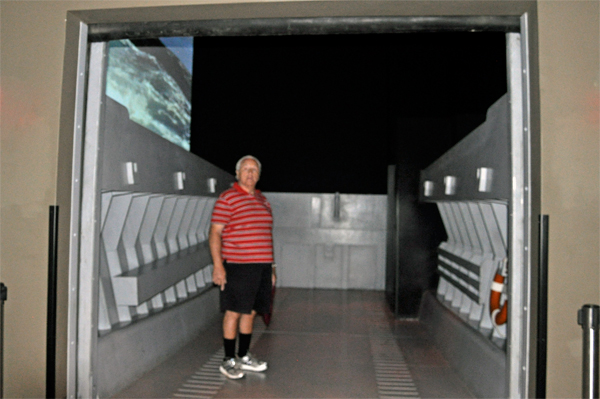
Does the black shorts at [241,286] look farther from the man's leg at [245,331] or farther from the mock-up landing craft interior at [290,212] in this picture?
the mock-up landing craft interior at [290,212]

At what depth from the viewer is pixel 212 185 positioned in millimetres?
5590

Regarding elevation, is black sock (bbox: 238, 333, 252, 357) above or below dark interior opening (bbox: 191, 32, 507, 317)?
below

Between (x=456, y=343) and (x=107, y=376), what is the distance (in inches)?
97.4

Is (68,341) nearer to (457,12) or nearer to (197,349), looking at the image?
(197,349)

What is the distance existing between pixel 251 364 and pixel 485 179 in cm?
202

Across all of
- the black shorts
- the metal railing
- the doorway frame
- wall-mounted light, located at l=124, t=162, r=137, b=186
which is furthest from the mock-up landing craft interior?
the metal railing

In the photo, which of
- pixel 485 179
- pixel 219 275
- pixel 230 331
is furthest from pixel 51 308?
pixel 485 179

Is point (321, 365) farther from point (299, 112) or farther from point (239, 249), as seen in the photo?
point (299, 112)

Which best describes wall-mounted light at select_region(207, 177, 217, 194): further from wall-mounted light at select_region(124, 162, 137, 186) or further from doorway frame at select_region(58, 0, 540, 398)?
doorway frame at select_region(58, 0, 540, 398)

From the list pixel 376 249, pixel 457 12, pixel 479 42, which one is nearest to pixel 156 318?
pixel 457 12

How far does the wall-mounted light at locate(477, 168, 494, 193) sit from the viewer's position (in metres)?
2.92

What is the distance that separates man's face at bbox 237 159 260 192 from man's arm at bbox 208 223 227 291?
33 cm

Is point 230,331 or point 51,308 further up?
point 51,308

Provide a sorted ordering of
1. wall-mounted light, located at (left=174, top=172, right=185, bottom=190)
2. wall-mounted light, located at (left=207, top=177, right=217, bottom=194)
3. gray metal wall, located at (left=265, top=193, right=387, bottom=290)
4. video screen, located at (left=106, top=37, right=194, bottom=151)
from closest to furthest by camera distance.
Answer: wall-mounted light, located at (left=174, top=172, right=185, bottom=190)
video screen, located at (left=106, top=37, right=194, bottom=151)
wall-mounted light, located at (left=207, top=177, right=217, bottom=194)
gray metal wall, located at (left=265, top=193, right=387, bottom=290)
